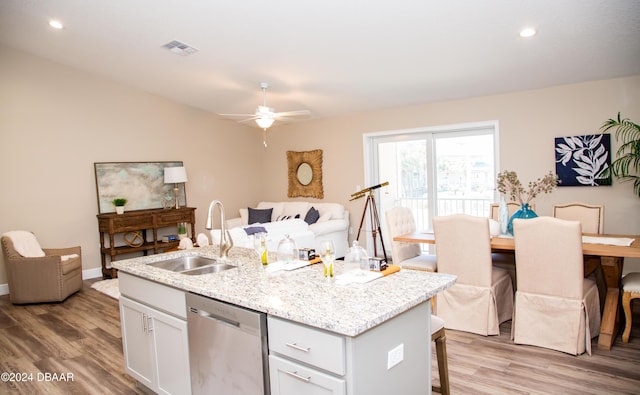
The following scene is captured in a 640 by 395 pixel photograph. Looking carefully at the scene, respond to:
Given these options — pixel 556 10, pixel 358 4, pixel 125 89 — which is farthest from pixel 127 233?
pixel 556 10

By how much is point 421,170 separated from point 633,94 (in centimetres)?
268

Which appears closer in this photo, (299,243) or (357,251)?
(357,251)

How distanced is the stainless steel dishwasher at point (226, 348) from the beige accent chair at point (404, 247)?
2.40 metres

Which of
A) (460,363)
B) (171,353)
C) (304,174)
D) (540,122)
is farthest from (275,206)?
(171,353)

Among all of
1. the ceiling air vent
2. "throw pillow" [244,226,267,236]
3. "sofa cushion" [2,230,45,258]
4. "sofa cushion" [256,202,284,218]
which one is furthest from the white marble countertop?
"sofa cushion" [256,202,284,218]

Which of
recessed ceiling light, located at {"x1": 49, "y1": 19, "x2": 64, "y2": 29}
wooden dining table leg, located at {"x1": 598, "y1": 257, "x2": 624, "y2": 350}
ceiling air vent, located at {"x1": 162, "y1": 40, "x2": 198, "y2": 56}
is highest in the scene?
recessed ceiling light, located at {"x1": 49, "y1": 19, "x2": 64, "y2": 29}

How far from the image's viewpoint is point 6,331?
13.5 feet

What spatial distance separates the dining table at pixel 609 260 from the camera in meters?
3.05

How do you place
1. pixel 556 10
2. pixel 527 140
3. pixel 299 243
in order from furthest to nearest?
1. pixel 299 243
2. pixel 527 140
3. pixel 556 10

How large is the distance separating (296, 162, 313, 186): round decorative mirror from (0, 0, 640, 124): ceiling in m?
1.73

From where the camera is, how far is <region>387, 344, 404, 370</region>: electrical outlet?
68.3 inches

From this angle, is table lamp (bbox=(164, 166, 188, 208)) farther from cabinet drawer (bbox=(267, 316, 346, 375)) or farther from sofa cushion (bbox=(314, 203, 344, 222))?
cabinet drawer (bbox=(267, 316, 346, 375))

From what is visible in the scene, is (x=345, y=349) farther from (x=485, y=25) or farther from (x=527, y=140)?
(x=527, y=140)

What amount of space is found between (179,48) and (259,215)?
3387 mm
